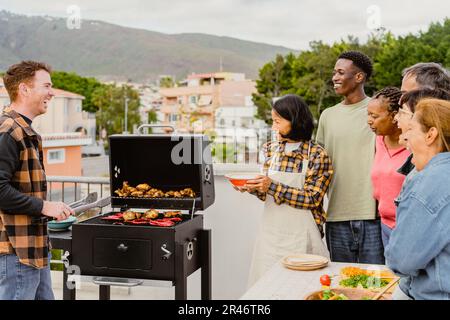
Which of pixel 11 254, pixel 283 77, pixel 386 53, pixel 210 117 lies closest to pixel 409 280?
pixel 11 254

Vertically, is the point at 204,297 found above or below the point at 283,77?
below

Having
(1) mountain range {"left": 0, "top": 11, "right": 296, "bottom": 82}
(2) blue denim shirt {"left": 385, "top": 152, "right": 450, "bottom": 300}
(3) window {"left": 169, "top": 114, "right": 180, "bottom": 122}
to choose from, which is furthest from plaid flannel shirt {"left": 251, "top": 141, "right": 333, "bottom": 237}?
(3) window {"left": 169, "top": 114, "right": 180, "bottom": 122}

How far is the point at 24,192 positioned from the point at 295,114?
1.20m

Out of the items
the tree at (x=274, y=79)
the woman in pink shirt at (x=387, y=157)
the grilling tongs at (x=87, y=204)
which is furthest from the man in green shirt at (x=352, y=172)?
the tree at (x=274, y=79)

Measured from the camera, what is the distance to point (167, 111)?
165 feet

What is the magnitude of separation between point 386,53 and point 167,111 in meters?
23.2

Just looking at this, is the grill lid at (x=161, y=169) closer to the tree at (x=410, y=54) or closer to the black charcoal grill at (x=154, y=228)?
the black charcoal grill at (x=154, y=228)

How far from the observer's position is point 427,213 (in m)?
1.23

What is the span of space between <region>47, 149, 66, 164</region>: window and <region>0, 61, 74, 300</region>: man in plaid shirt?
20.6m

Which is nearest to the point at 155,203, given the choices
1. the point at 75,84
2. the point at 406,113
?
the point at 406,113

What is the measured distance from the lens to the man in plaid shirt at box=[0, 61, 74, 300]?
2094 mm

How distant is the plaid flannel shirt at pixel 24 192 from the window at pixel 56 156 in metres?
20.6

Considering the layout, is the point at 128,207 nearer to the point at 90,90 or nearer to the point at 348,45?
the point at 348,45

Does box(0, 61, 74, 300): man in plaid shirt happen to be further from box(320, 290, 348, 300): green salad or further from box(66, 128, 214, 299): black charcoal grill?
box(320, 290, 348, 300): green salad
